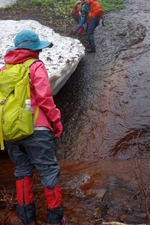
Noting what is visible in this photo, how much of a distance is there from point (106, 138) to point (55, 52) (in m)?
2.40

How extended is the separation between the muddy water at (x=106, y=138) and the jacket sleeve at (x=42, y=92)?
125 cm

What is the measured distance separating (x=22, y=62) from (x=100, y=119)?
3139 mm

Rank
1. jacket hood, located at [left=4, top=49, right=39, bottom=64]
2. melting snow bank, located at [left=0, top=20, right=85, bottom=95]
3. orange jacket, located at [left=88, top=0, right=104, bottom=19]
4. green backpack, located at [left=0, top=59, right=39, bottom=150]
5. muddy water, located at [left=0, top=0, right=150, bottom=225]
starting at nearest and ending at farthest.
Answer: green backpack, located at [left=0, top=59, right=39, bottom=150], jacket hood, located at [left=4, top=49, right=39, bottom=64], muddy water, located at [left=0, top=0, right=150, bottom=225], melting snow bank, located at [left=0, top=20, right=85, bottom=95], orange jacket, located at [left=88, top=0, right=104, bottom=19]

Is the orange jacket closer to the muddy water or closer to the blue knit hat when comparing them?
the muddy water

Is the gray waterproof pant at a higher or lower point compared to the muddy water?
higher

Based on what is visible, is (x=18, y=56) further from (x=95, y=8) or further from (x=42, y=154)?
(x=95, y=8)

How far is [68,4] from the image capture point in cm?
1173

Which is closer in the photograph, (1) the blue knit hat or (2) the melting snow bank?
(1) the blue knit hat

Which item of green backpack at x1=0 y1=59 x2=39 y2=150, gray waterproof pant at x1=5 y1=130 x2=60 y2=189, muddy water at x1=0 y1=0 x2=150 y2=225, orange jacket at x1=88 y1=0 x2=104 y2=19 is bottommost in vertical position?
muddy water at x1=0 y1=0 x2=150 y2=225

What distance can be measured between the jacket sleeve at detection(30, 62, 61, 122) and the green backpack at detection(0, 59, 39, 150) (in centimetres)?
7

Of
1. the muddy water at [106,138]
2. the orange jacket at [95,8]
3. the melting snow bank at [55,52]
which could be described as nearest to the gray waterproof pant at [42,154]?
the muddy water at [106,138]

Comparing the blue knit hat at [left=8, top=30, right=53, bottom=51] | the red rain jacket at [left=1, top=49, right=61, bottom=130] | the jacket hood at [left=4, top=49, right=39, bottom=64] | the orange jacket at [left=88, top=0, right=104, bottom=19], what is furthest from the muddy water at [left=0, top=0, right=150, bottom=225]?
the blue knit hat at [left=8, top=30, right=53, bottom=51]

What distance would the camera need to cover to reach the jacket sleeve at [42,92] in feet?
9.30

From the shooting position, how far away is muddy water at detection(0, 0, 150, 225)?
3383 millimetres
